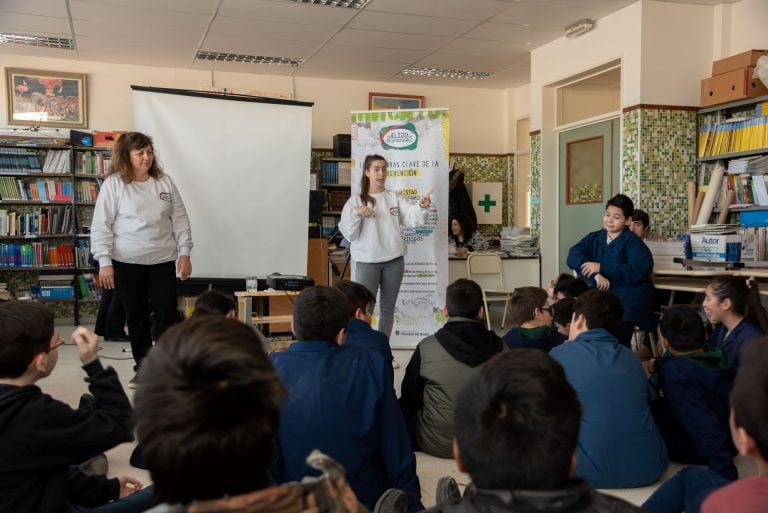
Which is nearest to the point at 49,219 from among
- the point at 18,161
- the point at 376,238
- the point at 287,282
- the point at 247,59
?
the point at 18,161

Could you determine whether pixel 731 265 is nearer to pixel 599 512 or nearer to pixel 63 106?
pixel 599 512

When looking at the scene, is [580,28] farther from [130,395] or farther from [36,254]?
[36,254]

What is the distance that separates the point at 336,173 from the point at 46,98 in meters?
3.25

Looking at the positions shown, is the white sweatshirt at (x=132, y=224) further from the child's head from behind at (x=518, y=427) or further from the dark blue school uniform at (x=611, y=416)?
the child's head from behind at (x=518, y=427)

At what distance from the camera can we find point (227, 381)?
0.84 metres

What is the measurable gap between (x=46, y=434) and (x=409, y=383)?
1712 mm

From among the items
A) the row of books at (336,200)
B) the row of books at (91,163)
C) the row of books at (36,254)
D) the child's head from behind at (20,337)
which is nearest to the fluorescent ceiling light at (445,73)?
the row of books at (336,200)

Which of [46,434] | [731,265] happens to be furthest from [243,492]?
[731,265]

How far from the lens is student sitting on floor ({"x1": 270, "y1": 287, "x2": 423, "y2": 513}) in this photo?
178 centimetres

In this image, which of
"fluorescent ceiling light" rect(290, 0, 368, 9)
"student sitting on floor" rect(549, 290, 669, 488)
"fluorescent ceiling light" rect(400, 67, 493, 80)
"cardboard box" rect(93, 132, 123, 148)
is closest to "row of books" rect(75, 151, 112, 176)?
"cardboard box" rect(93, 132, 123, 148)

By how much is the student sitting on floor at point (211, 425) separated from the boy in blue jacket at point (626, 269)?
3582 mm

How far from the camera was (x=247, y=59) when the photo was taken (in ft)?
24.5

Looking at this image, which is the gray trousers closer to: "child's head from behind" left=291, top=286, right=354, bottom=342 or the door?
the door

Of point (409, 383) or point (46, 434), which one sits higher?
point (46, 434)
